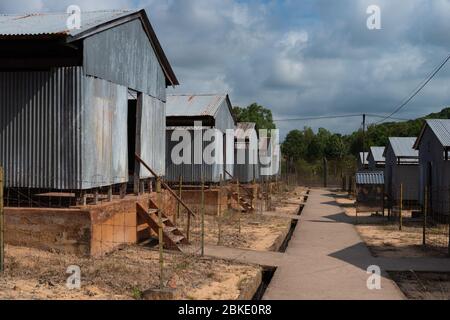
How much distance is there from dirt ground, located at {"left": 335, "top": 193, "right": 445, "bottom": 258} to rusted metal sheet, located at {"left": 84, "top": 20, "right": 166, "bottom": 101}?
24.5 ft

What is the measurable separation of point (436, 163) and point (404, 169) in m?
7.13

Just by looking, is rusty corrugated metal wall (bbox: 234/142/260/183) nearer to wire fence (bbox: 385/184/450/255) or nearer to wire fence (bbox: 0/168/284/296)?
wire fence (bbox: 385/184/450/255)

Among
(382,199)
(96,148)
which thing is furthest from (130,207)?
(382,199)

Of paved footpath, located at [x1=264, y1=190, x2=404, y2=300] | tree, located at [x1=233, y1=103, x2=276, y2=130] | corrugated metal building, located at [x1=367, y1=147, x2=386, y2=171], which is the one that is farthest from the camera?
tree, located at [x1=233, y1=103, x2=276, y2=130]

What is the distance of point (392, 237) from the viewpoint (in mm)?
17031

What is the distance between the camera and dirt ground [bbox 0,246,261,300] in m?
8.41

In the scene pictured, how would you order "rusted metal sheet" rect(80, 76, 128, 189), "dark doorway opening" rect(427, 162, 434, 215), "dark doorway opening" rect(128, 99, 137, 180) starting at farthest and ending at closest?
"dark doorway opening" rect(427, 162, 434, 215) < "dark doorway opening" rect(128, 99, 137, 180) < "rusted metal sheet" rect(80, 76, 128, 189)

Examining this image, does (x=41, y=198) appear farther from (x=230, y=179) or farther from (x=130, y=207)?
(x=230, y=179)

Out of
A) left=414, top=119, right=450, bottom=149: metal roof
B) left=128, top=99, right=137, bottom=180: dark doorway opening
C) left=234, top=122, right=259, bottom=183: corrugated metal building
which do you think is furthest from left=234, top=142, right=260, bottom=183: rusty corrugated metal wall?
left=128, top=99, right=137, bottom=180: dark doorway opening

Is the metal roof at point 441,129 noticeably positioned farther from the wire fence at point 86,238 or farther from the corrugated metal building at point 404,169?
the wire fence at point 86,238

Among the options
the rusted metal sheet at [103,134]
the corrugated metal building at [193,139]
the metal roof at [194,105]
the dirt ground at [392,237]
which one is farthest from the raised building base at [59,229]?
the metal roof at [194,105]

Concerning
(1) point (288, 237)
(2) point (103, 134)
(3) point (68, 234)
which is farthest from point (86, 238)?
(1) point (288, 237)

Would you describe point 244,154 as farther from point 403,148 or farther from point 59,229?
point 59,229
